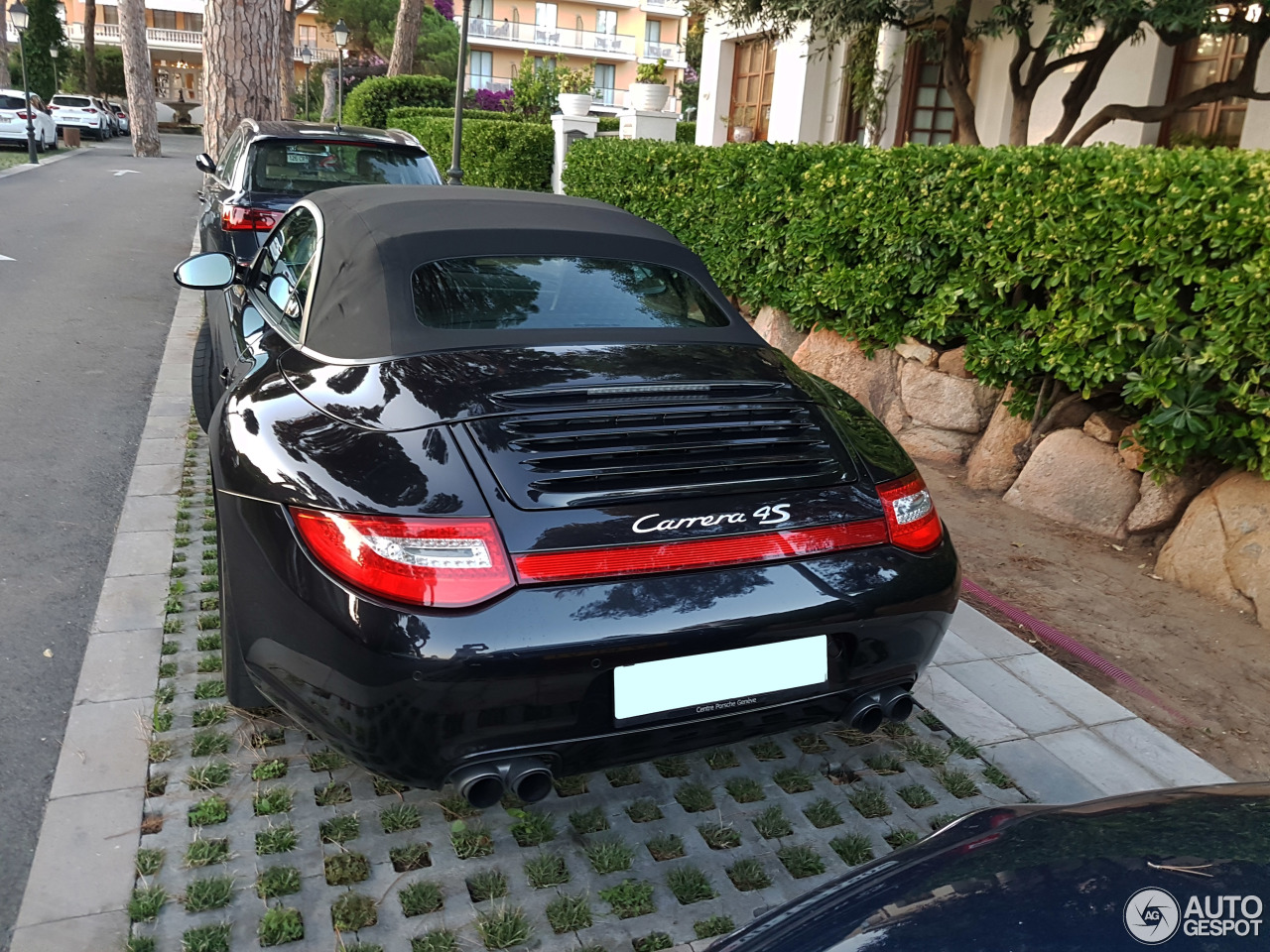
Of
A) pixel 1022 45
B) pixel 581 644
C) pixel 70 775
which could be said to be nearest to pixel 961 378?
pixel 581 644

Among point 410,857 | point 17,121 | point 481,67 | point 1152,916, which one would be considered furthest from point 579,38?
point 1152,916

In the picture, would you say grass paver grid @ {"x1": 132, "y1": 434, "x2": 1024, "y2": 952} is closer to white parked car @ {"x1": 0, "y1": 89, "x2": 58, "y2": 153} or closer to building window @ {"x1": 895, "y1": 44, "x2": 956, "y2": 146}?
building window @ {"x1": 895, "y1": 44, "x2": 956, "y2": 146}

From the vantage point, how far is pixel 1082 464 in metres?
5.32

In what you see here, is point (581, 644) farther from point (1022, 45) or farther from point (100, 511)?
point (1022, 45)

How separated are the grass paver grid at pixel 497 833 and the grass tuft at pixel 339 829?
1 centimetres

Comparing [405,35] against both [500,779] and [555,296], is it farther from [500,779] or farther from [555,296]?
[500,779]

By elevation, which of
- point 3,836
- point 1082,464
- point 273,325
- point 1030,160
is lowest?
point 3,836

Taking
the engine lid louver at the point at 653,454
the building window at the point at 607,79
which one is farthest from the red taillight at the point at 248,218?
the building window at the point at 607,79

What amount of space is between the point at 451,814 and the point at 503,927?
50 centimetres

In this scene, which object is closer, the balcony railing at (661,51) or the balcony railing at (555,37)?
the balcony railing at (555,37)

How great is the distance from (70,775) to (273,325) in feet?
5.26

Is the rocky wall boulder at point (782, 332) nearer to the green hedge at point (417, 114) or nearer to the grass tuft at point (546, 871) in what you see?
Result: the grass tuft at point (546, 871)

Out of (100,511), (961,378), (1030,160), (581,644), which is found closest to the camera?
(581,644)

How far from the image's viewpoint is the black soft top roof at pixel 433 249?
9.93 feet
